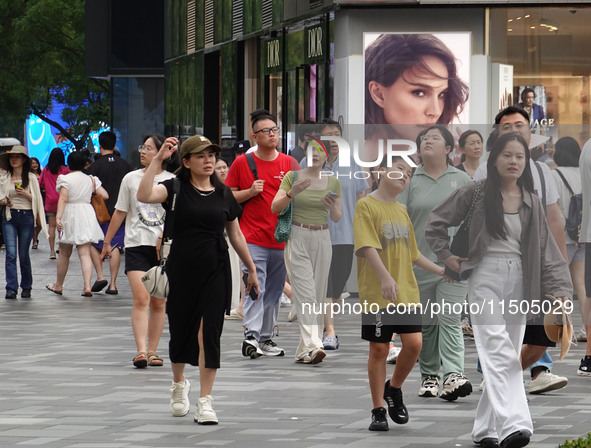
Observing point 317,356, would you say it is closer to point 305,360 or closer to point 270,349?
point 305,360

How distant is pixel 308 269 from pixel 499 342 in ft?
12.4

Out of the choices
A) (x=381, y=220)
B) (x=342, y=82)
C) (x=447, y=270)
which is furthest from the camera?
(x=342, y=82)

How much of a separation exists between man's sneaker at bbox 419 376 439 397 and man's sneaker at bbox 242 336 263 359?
2362 millimetres

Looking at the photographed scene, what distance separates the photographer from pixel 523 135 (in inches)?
303

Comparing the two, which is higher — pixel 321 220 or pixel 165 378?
pixel 321 220

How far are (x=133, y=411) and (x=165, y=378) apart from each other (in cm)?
159

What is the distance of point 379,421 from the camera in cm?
782

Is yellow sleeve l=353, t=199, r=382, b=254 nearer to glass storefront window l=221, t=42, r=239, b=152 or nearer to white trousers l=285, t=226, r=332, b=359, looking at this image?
white trousers l=285, t=226, r=332, b=359

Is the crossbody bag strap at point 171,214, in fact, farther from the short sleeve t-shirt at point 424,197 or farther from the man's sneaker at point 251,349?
the man's sneaker at point 251,349

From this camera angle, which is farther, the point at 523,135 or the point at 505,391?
the point at 523,135

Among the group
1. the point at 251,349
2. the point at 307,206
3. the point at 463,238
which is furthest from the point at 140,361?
the point at 463,238

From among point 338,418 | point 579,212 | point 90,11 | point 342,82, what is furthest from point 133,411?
point 90,11

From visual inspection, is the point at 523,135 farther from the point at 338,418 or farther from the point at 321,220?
the point at 321,220

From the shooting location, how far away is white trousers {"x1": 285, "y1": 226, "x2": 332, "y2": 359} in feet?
35.7
